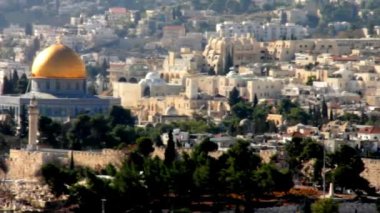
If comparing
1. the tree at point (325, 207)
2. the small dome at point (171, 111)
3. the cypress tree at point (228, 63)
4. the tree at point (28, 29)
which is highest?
the tree at point (28, 29)

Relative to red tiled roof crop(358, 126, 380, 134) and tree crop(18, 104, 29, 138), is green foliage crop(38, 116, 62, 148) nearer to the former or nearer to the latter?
tree crop(18, 104, 29, 138)

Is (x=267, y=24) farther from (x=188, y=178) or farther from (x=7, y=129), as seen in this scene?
(x=188, y=178)

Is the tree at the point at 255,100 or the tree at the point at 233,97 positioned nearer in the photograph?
the tree at the point at 255,100

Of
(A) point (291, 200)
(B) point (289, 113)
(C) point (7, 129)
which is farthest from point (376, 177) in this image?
(B) point (289, 113)

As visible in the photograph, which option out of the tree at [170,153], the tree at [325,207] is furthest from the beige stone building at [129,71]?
the tree at [325,207]

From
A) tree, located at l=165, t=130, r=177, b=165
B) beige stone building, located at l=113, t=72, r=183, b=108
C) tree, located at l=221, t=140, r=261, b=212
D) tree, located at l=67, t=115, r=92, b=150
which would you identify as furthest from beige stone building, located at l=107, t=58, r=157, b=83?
tree, located at l=221, t=140, r=261, b=212

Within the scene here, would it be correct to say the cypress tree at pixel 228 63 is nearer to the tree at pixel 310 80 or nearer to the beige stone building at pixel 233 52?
the beige stone building at pixel 233 52
